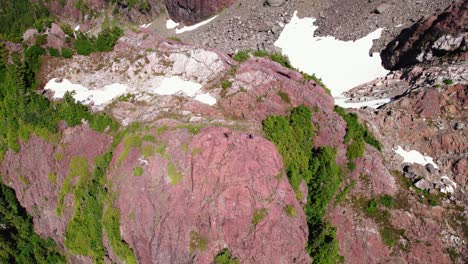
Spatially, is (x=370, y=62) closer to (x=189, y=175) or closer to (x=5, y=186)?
(x=189, y=175)

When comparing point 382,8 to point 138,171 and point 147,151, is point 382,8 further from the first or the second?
point 138,171

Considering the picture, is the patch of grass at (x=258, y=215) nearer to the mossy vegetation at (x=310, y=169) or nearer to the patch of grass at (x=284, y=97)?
the mossy vegetation at (x=310, y=169)

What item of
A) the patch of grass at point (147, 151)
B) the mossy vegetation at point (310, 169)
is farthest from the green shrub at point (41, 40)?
the mossy vegetation at point (310, 169)

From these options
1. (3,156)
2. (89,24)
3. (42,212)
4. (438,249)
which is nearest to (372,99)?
(438,249)

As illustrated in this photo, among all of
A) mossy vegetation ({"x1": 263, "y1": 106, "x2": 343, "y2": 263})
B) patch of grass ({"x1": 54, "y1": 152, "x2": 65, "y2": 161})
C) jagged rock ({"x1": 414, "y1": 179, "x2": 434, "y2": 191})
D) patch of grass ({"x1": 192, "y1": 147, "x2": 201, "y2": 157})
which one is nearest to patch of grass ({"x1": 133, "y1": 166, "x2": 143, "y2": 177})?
patch of grass ({"x1": 192, "y1": 147, "x2": 201, "y2": 157})

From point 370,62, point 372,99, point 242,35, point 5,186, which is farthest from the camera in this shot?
point 242,35

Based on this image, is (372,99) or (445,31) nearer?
(372,99)
